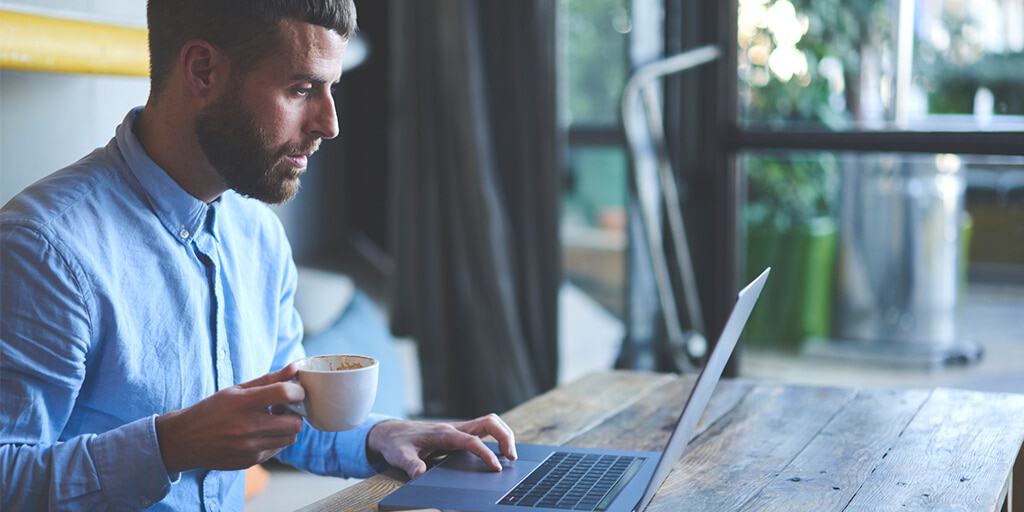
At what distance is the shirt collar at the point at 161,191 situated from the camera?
1245 mm

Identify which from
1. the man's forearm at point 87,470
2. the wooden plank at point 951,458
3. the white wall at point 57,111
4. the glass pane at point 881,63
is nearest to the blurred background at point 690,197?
the glass pane at point 881,63

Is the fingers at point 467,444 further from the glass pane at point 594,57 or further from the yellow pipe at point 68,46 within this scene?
the glass pane at point 594,57

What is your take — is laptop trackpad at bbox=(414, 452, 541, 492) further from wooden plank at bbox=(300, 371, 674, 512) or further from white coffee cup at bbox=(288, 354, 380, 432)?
white coffee cup at bbox=(288, 354, 380, 432)

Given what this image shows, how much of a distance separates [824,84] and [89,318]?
7.38 ft

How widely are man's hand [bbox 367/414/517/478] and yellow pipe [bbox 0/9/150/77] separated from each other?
0.82m

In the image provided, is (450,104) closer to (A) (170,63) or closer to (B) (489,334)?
(B) (489,334)

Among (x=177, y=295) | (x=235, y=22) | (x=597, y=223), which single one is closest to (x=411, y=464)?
(x=177, y=295)

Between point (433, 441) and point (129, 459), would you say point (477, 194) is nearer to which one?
point (433, 441)

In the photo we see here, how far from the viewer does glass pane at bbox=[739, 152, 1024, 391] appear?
2.74 metres

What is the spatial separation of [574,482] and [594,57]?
223cm

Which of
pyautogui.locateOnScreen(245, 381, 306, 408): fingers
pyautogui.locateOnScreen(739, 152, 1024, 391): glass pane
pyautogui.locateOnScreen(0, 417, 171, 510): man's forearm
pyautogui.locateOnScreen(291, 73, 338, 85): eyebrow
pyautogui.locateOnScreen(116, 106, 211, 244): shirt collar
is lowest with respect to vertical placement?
pyautogui.locateOnScreen(739, 152, 1024, 391): glass pane

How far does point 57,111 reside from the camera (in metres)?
1.97

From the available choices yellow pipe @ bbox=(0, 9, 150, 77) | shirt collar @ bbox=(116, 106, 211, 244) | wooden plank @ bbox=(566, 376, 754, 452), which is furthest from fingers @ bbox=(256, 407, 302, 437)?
yellow pipe @ bbox=(0, 9, 150, 77)

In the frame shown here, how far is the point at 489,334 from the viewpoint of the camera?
324 centimetres
